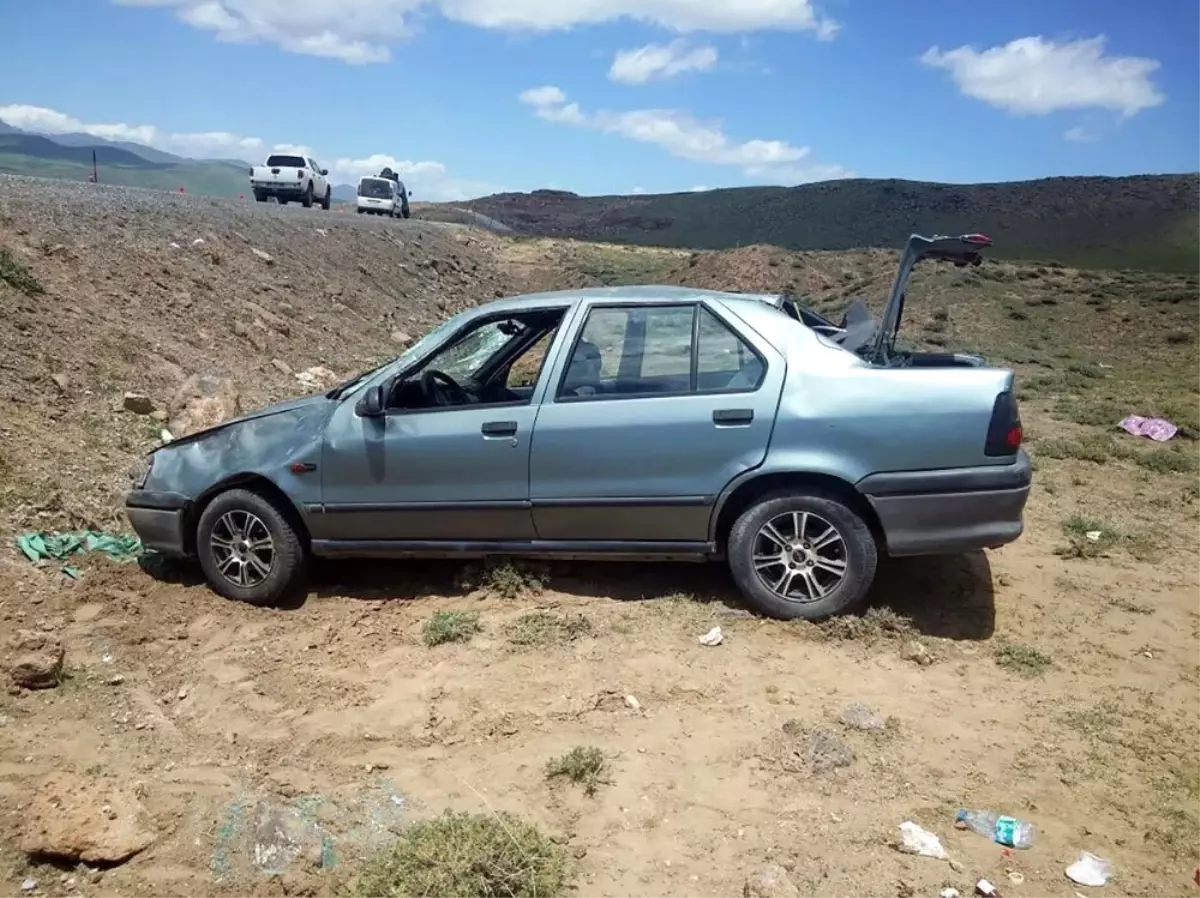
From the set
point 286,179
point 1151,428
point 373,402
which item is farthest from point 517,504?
point 286,179

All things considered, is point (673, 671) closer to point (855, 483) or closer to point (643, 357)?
point (855, 483)

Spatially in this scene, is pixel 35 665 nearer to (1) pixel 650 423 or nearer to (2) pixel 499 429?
(2) pixel 499 429

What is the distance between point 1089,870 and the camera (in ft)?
10.4

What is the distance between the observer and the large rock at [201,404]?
8266mm

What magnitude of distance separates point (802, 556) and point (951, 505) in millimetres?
770

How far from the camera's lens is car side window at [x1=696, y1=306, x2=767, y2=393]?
5027mm

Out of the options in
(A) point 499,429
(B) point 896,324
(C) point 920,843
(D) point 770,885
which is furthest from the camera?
(B) point 896,324

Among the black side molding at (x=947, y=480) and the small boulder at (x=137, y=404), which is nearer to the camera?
the black side molding at (x=947, y=480)

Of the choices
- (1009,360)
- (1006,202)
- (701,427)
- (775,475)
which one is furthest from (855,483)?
(1006,202)

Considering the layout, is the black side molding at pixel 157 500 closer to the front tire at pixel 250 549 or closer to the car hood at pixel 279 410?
the front tire at pixel 250 549

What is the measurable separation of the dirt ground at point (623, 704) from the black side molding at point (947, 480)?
70 centimetres

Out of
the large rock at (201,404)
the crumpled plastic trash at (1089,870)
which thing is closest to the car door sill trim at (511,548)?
the crumpled plastic trash at (1089,870)

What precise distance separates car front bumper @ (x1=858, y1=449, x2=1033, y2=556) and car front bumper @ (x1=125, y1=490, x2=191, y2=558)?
3790 millimetres

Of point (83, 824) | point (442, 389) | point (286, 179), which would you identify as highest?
point (286, 179)
